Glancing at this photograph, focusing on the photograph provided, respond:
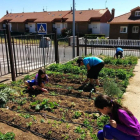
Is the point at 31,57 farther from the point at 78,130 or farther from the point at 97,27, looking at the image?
the point at 97,27

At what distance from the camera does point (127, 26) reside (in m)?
26.6

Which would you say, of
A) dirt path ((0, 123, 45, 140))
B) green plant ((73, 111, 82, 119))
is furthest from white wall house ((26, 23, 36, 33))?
dirt path ((0, 123, 45, 140))

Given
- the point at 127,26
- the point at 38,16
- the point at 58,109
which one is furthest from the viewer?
the point at 38,16

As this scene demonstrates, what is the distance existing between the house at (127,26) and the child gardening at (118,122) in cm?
2554

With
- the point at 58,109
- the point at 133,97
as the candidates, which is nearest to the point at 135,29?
the point at 133,97

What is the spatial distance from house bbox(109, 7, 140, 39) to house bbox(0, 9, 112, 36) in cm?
Answer: 785

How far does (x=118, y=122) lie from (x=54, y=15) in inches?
1604

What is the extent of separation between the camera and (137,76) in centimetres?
724

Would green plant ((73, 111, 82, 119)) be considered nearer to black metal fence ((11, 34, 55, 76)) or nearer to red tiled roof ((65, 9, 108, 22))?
black metal fence ((11, 34, 55, 76))

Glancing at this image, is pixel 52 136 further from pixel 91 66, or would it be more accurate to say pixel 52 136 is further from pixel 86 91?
pixel 91 66

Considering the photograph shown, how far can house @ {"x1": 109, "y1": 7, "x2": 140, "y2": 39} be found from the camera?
2627cm

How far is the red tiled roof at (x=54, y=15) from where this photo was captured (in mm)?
36312

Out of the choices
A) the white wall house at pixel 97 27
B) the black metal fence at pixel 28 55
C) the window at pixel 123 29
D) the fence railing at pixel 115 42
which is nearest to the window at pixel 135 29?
the window at pixel 123 29

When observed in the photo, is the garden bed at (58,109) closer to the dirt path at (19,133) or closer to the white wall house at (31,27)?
the dirt path at (19,133)
